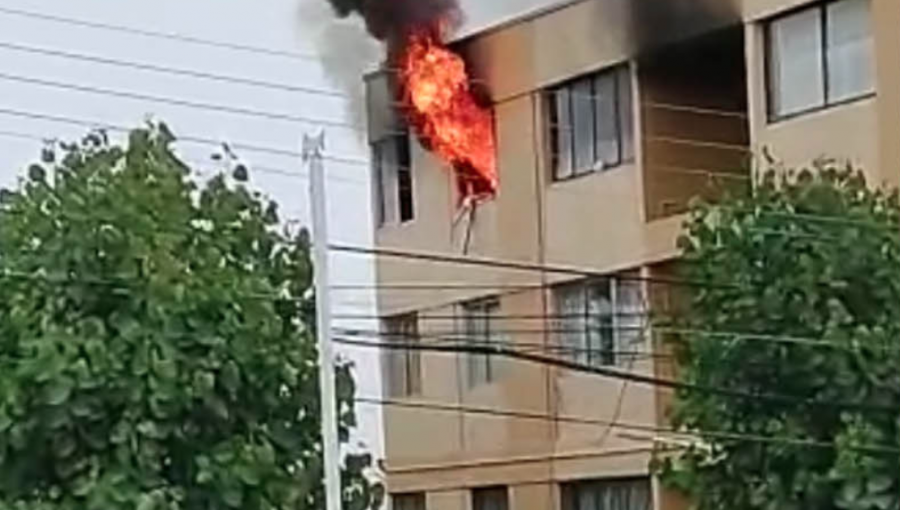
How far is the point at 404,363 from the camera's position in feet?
94.8

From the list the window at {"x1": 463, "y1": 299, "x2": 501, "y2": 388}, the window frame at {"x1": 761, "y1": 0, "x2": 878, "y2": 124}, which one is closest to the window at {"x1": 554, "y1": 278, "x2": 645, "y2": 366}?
Answer: the window at {"x1": 463, "y1": 299, "x2": 501, "y2": 388}

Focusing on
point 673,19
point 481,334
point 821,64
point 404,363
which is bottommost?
point 404,363

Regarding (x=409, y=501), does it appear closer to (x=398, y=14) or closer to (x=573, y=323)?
(x=573, y=323)

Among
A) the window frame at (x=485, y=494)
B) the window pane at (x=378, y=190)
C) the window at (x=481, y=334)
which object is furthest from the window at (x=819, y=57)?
the window pane at (x=378, y=190)

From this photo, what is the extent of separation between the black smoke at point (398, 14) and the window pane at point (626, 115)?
2761 millimetres

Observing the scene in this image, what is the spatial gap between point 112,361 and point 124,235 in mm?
1003

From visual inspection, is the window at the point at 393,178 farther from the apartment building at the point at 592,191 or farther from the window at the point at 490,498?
the window at the point at 490,498

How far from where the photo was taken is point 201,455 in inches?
690

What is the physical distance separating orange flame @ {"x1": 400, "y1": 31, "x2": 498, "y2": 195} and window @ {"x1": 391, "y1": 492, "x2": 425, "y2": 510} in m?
3.34

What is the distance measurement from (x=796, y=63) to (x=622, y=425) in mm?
4007

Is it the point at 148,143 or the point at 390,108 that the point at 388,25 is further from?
the point at 148,143

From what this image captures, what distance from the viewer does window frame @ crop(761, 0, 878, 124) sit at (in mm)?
22422

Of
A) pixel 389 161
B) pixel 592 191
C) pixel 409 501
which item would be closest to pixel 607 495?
pixel 592 191

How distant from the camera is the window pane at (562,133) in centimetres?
2602
